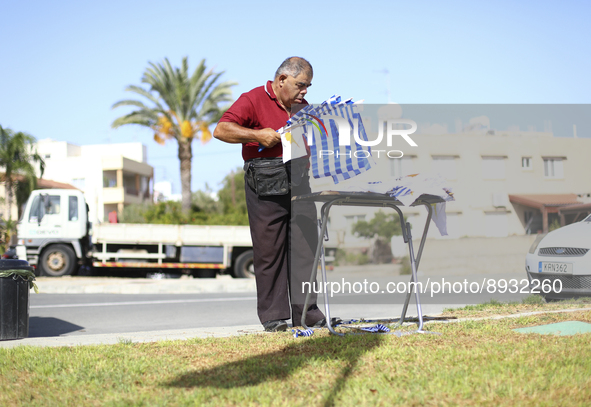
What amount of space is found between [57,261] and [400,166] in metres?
13.8

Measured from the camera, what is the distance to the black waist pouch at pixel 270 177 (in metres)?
4.14

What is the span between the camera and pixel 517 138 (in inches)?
199

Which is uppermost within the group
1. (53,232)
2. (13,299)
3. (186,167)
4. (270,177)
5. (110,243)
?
(186,167)

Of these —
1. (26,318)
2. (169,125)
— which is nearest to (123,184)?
(169,125)

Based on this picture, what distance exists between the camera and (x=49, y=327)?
278 inches

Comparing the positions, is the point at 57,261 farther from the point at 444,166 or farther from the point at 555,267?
the point at 555,267

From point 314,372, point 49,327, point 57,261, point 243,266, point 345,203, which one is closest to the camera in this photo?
point 314,372

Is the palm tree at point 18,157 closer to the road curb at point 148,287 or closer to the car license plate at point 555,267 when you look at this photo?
the road curb at point 148,287

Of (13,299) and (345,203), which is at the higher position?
A: (345,203)

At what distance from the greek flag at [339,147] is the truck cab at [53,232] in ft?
44.7

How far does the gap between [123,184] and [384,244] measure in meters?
53.2

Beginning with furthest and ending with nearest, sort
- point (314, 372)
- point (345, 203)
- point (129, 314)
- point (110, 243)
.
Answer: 1. point (110, 243)
2. point (129, 314)
3. point (345, 203)
4. point (314, 372)

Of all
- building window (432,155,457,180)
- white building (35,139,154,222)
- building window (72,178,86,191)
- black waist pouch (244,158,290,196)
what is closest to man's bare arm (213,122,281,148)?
black waist pouch (244,158,290,196)

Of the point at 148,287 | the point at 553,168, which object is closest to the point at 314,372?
the point at 553,168
